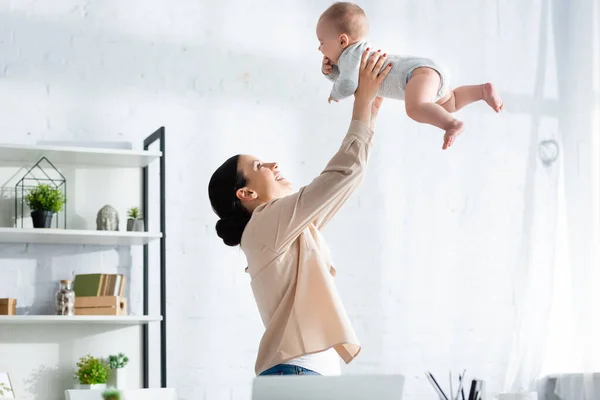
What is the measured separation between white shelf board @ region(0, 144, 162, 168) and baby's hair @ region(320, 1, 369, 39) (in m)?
1.26

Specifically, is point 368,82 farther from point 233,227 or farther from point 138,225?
point 138,225

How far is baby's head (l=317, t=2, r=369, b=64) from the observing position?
2.43 metres

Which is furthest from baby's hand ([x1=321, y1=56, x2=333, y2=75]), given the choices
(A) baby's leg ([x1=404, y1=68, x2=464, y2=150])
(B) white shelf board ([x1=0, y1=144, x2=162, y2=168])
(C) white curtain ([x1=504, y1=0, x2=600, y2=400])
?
(C) white curtain ([x1=504, y1=0, x2=600, y2=400])

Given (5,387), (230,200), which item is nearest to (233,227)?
(230,200)

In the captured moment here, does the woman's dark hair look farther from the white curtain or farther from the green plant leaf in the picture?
the white curtain

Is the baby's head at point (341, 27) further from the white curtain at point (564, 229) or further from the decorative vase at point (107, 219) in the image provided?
the white curtain at point (564, 229)

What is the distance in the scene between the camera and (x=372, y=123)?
7.88 ft

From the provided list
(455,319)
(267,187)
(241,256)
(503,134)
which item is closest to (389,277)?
(455,319)

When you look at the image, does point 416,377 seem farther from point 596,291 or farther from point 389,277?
point 596,291

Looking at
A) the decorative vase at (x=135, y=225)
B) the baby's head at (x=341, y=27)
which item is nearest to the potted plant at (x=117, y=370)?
the decorative vase at (x=135, y=225)

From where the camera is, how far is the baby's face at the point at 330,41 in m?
2.44

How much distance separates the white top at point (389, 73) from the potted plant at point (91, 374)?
1.59 meters

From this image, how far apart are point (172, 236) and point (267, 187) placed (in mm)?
1426

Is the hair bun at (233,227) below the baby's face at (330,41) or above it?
below
